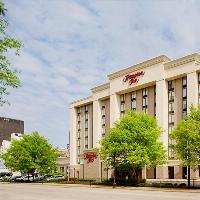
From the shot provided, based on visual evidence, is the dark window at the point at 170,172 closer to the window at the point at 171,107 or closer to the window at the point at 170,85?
the window at the point at 171,107

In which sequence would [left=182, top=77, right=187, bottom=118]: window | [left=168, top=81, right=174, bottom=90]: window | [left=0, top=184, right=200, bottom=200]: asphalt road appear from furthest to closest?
[left=168, top=81, right=174, bottom=90]: window → [left=182, top=77, right=187, bottom=118]: window → [left=0, top=184, right=200, bottom=200]: asphalt road

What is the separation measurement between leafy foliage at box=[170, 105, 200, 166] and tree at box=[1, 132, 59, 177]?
40697 millimetres

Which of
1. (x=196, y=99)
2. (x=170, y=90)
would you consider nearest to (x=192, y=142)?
(x=196, y=99)

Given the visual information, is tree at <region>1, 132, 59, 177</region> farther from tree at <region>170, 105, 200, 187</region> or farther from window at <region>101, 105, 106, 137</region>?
tree at <region>170, 105, 200, 187</region>

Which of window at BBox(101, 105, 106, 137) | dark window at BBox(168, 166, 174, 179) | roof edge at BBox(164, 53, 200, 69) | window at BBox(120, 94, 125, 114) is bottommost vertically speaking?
dark window at BBox(168, 166, 174, 179)

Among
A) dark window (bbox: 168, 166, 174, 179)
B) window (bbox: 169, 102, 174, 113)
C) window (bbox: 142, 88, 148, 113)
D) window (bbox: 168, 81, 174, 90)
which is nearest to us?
dark window (bbox: 168, 166, 174, 179)

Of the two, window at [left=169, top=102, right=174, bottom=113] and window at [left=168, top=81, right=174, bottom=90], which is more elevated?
window at [left=168, top=81, right=174, bottom=90]

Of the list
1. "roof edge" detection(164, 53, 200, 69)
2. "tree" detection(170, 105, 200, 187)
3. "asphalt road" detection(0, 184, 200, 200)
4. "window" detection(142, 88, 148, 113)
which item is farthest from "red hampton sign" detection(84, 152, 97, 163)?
"asphalt road" detection(0, 184, 200, 200)

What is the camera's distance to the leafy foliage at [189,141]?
147 feet

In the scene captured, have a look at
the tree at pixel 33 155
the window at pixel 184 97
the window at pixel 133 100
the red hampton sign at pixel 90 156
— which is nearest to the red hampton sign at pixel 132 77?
the window at pixel 133 100

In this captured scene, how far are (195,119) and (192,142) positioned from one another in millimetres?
3605

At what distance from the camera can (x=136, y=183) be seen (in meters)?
57.8

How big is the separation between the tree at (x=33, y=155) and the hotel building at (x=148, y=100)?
27.9ft

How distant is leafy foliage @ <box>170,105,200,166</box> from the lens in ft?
147
